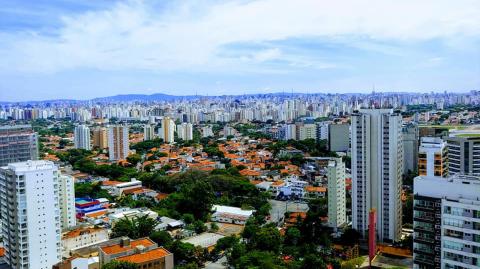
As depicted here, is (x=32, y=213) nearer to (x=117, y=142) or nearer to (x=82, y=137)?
(x=117, y=142)

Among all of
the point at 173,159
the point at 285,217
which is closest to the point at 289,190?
the point at 285,217

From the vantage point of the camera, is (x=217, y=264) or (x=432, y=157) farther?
(x=432, y=157)

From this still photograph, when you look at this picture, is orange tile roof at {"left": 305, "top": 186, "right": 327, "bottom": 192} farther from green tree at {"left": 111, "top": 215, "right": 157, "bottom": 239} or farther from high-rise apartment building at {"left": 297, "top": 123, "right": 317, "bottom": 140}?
high-rise apartment building at {"left": 297, "top": 123, "right": 317, "bottom": 140}

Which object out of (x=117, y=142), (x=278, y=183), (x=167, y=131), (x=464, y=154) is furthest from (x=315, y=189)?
(x=167, y=131)

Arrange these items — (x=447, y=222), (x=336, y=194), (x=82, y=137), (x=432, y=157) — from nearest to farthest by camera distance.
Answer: (x=447, y=222)
(x=432, y=157)
(x=336, y=194)
(x=82, y=137)

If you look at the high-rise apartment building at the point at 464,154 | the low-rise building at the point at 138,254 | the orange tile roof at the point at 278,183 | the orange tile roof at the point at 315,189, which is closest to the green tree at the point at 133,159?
the orange tile roof at the point at 278,183

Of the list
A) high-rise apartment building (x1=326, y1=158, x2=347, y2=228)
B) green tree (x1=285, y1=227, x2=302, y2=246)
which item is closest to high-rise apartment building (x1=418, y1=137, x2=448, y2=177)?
high-rise apartment building (x1=326, y1=158, x2=347, y2=228)

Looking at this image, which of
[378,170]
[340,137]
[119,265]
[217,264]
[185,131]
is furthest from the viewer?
[185,131]

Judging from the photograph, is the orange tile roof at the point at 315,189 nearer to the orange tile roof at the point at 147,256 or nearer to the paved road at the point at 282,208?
the paved road at the point at 282,208
